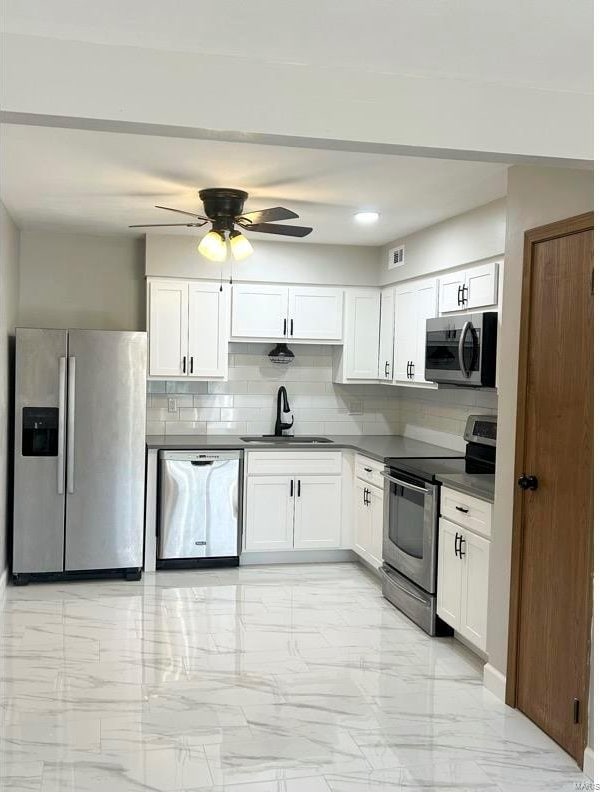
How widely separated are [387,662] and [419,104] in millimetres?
2699

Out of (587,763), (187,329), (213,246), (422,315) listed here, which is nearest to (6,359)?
(187,329)

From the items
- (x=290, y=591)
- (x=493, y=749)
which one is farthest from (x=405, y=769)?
(x=290, y=591)

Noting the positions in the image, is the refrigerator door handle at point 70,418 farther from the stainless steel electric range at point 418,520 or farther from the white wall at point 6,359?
the stainless steel electric range at point 418,520

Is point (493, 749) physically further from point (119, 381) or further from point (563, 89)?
point (119, 381)

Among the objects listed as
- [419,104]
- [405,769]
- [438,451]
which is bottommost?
[405,769]

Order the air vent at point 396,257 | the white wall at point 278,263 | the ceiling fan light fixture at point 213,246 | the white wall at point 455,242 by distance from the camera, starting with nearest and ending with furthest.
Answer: the ceiling fan light fixture at point 213,246 < the white wall at point 455,242 < the air vent at point 396,257 < the white wall at point 278,263

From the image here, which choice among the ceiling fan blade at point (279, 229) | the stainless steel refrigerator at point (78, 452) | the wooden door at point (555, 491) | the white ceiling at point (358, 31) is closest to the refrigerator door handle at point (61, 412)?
the stainless steel refrigerator at point (78, 452)

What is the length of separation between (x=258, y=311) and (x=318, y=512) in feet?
5.14

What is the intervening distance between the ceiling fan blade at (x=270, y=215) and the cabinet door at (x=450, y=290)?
1.17 meters

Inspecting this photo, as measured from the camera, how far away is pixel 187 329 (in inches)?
225

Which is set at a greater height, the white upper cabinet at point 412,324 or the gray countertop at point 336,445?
the white upper cabinet at point 412,324

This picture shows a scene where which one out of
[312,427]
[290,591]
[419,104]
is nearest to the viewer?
[419,104]

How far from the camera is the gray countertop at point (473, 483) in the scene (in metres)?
3.70

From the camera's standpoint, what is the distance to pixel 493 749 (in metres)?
3.00
